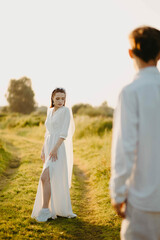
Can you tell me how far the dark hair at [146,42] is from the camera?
6.70ft

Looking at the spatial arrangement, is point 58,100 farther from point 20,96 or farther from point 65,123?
point 20,96

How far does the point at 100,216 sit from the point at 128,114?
13.1 ft

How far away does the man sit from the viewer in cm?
191

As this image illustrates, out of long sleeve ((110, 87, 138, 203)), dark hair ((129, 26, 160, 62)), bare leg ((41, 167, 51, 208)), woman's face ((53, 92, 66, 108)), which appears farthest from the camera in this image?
woman's face ((53, 92, 66, 108))

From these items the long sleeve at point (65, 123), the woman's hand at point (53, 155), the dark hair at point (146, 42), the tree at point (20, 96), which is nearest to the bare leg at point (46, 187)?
the woman's hand at point (53, 155)

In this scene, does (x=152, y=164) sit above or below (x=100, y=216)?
above

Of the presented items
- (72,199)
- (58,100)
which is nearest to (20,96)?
(72,199)

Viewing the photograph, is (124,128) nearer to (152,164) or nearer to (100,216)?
(152,164)

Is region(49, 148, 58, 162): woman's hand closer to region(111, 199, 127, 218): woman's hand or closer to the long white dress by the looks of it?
the long white dress

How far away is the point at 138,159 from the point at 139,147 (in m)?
0.09

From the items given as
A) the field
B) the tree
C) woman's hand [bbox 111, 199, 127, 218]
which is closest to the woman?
the field

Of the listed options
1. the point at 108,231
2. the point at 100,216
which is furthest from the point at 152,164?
the point at 100,216

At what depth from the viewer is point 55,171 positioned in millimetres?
4992

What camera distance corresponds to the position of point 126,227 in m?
2.00
